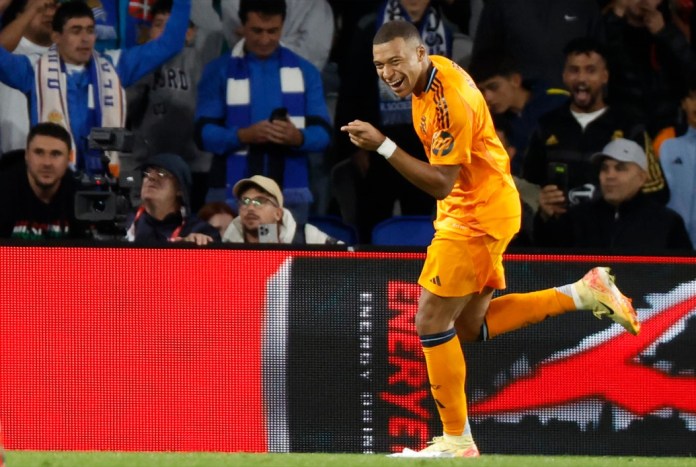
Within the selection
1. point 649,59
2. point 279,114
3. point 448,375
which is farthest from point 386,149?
point 649,59

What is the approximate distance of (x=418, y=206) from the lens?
10.1 meters

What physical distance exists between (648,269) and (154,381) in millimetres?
2810

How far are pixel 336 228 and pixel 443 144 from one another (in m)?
3.63

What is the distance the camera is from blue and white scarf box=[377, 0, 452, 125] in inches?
391

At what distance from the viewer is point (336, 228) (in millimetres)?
9805

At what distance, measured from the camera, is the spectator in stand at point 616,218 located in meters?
9.21

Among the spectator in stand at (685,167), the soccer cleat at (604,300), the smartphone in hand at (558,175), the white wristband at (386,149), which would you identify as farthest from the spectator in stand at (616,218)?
the white wristband at (386,149)

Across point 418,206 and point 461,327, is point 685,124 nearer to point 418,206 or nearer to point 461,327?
point 418,206

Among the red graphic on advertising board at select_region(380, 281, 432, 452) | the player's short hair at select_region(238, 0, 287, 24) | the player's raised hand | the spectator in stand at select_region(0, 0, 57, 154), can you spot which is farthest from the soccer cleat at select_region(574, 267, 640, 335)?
the spectator in stand at select_region(0, 0, 57, 154)

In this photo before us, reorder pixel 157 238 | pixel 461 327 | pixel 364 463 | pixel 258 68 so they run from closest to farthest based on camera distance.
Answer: pixel 364 463, pixel 461 327, pixel 157 238, pixel 258 68

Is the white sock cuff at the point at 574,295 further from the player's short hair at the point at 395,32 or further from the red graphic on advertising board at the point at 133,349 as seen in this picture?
the red graphic on advertising board at the point at 133,349

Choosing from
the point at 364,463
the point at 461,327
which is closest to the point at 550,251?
the point at 461,327

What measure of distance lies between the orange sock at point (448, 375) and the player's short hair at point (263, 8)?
154 inches

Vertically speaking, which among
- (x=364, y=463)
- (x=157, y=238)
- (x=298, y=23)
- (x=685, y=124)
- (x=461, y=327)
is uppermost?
(x=298, y=23)
